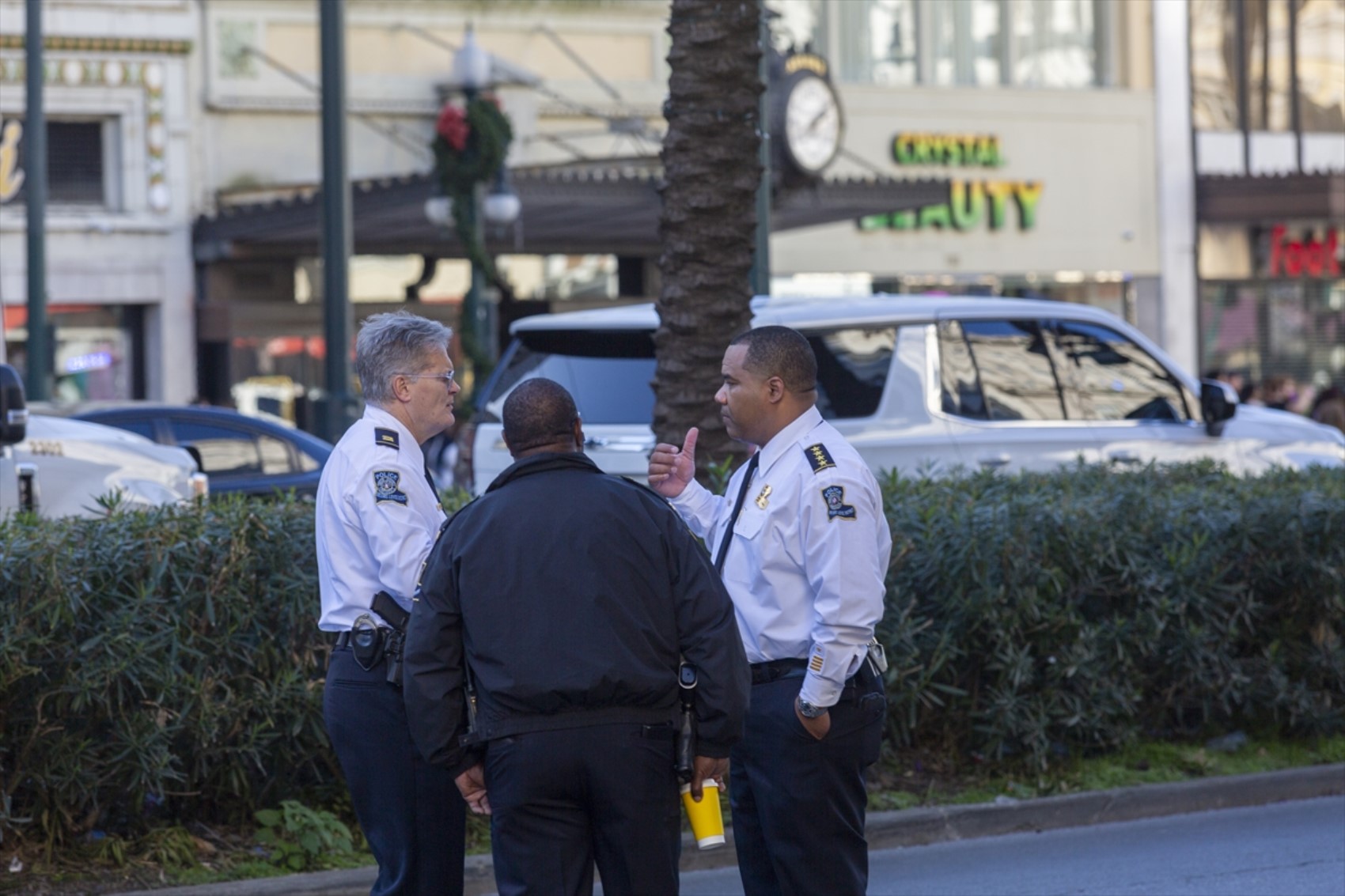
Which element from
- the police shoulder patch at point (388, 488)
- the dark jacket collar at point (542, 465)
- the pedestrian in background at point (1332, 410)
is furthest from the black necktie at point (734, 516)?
the pedestrian in background at point (1332, 410)

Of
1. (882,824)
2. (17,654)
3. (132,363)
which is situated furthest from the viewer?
(132,363)

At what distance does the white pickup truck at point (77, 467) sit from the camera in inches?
368

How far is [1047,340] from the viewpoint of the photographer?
35.0 feet

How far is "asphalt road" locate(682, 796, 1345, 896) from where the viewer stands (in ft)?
22.7

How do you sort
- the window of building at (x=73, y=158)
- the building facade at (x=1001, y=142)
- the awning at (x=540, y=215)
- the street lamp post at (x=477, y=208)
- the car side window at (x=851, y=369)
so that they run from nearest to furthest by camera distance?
1. the car side window at (x=851, y=369)
2. the street lamp post at (x=477, y=208)
3. the awning at (x=540, y=215)
4. the window of building at (x=73, y=158)
5. the building facade at (x=1001, y=142)

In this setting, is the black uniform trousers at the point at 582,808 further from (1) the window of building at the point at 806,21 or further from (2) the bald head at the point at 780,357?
(1) the window of building at the point at 806,21

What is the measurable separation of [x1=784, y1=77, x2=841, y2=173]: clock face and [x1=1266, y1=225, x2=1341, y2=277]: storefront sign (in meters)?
11.5

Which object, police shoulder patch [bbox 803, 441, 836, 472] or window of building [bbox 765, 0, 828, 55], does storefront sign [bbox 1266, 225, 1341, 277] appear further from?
police shoulder patch [bbox 803, 441, 836, 472]

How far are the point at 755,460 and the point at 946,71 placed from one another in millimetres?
24636

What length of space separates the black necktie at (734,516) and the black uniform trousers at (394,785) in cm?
91

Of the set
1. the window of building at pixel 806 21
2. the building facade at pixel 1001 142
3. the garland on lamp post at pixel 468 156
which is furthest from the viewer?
the building facade at pixel 1001 142

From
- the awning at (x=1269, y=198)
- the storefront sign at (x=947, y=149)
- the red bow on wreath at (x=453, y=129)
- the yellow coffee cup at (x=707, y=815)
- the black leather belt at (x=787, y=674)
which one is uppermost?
the storefront sign at (x=947, y=149)

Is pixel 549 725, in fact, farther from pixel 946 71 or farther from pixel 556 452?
pixel 946 71

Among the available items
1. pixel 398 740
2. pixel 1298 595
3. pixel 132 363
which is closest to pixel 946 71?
pixel 132 363
